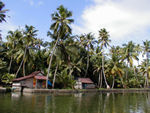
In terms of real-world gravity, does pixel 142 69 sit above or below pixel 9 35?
below

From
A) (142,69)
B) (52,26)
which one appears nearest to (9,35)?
(52,26)

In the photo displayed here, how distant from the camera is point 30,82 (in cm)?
3403

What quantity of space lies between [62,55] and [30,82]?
911 centimetres

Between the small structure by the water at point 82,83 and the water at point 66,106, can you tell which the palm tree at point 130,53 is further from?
the water at point 66,106

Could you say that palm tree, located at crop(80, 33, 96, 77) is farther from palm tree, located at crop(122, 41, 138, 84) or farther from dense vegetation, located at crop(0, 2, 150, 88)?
palm tree, located at crop(122, 41, 138, 84)

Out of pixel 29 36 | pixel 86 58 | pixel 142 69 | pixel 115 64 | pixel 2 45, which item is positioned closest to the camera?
pixel 29 36

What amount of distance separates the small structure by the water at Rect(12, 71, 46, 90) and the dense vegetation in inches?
84.7

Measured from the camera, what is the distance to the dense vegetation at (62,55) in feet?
112

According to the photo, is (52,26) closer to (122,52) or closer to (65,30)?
(65,30)

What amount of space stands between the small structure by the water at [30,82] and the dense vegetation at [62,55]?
215cm

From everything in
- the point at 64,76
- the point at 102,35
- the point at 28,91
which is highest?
the point at 102,35

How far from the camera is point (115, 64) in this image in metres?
45.7

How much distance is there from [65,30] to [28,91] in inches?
562

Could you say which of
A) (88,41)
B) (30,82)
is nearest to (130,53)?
(88,41)
